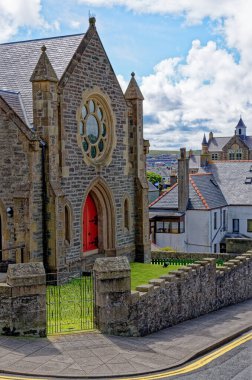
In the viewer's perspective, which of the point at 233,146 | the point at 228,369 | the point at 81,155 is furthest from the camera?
the point at 233,146

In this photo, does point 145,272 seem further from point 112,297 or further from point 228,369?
point 228,369

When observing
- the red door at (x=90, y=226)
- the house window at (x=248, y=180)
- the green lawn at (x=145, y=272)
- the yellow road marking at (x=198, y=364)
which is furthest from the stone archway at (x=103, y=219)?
the house window at (x=248, y=180)

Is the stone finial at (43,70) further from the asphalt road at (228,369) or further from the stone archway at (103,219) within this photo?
the asphalt road at (228,369)

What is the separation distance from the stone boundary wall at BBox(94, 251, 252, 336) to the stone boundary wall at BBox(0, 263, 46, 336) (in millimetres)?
1504

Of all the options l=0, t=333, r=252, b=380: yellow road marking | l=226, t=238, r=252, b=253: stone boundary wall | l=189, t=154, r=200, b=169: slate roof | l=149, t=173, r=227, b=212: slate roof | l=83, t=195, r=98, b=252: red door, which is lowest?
l=0, t=333, r=252, b=380: yellow road marking

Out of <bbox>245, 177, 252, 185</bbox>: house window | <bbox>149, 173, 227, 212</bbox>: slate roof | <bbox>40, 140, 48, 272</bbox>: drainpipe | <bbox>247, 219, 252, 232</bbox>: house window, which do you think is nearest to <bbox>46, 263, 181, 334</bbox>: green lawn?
<bbox>40, 140, 48, 272</bbox>: drainpipe

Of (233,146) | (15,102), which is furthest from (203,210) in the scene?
(233,146)

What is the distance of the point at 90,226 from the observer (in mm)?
25156

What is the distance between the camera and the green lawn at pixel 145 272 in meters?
22.4

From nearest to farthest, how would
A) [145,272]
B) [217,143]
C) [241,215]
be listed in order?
[145,272] → [241,215] → [217,143]

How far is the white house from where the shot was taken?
4550 centimetres

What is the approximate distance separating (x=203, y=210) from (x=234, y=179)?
837cm

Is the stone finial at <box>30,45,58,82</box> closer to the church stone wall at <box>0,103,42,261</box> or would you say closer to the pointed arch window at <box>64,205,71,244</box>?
the church stone wall at <box>0,103,42,261</box>

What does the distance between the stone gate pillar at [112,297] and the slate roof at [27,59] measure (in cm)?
1028
